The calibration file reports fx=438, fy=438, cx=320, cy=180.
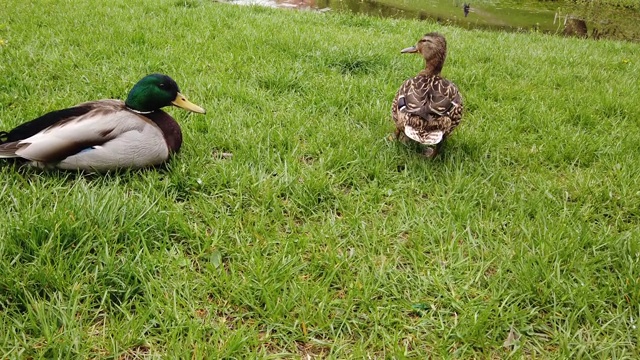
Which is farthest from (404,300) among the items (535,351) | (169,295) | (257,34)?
(257,34)

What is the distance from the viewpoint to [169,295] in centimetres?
174

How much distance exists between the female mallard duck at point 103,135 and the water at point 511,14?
386 inches

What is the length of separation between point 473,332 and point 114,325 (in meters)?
1.33

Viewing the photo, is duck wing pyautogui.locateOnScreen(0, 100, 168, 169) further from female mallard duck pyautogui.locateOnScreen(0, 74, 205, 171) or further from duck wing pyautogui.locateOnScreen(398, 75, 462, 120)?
duck wing pyautogui.locateOnScreen(398, 75, 462, 120)

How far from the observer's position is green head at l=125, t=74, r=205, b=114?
2484 millimetres

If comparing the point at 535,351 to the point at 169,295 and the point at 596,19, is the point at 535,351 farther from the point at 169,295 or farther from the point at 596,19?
the point at 596,19

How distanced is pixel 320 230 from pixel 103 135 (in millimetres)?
1209

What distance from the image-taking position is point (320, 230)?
218 centimetres

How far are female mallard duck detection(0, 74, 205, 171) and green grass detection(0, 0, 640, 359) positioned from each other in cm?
11

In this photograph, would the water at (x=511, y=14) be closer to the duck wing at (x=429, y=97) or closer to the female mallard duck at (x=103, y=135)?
the duck wing at (x=429, y=97)

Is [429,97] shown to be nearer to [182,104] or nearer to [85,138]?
[182,104]

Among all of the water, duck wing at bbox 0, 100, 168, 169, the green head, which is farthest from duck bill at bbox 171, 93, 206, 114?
the water

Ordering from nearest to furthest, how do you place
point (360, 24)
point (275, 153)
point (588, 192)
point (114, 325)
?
point (114, 325) < point (588, 192) < point (275, 153) < point (360, 24)

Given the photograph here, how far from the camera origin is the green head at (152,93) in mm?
2484
